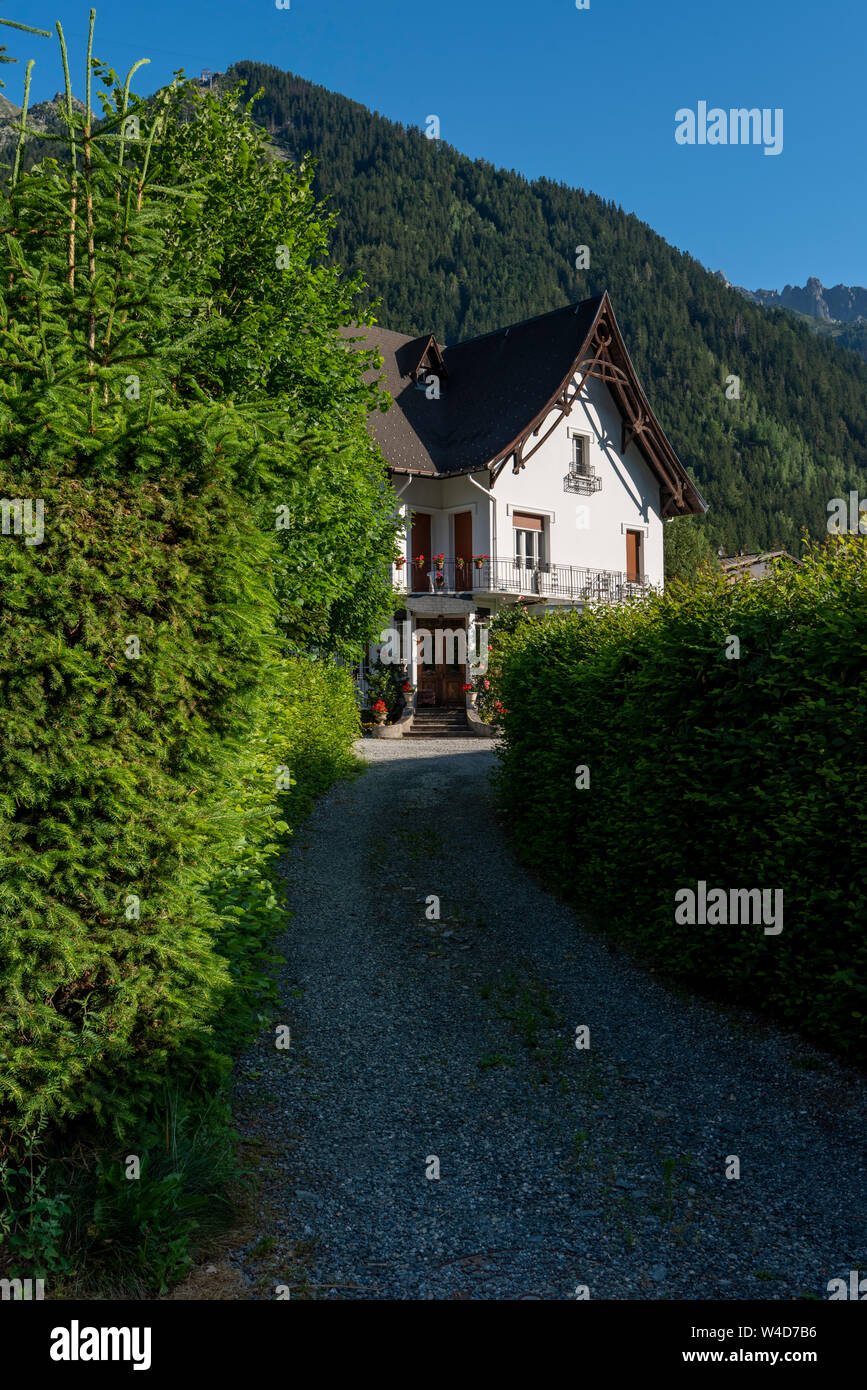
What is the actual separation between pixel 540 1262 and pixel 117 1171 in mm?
1875

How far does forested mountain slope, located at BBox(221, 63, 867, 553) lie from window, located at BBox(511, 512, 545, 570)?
55771 millimetres

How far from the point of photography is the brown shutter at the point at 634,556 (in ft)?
103

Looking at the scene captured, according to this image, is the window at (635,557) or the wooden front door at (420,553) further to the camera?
the window at (635,557)

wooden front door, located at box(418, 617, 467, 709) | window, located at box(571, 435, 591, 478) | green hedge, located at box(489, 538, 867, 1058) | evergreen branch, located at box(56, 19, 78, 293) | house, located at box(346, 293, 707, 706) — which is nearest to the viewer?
evergreen branch, located at box(56, 19, 78, 293)

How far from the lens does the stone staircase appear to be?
23316 millimetres

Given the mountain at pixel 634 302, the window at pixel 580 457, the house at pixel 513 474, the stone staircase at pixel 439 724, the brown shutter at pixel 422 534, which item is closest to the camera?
the stone staircase at pixel 439 724

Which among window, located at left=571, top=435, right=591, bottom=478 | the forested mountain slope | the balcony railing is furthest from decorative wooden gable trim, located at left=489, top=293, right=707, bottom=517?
the forested mountain slope

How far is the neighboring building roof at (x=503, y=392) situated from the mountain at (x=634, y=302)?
52.9 metres

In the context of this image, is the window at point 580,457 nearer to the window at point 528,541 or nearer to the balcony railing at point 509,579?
the window at point 528,541

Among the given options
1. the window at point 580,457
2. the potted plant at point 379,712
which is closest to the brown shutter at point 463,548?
the window at point 580,457

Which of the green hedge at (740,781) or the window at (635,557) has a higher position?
the window at (635,557)

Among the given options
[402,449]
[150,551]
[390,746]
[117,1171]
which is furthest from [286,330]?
[402,449]

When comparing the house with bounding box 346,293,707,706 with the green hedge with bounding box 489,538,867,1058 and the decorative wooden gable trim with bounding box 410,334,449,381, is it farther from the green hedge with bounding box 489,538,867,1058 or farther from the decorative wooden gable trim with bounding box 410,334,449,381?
the green hedge with bounding box 489,538,867,1058

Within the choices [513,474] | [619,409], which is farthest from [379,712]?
[619,409]
